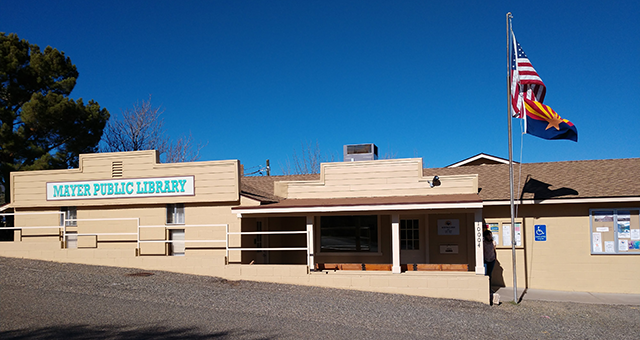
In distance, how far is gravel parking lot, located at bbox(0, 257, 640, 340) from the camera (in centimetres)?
810

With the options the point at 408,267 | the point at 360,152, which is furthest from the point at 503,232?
the point at 360,152

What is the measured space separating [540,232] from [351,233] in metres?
5.46

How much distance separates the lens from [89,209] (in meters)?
16.0

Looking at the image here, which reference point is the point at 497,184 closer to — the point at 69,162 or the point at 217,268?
the point at 217,268

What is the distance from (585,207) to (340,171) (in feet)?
22.6

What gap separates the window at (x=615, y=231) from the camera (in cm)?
1377

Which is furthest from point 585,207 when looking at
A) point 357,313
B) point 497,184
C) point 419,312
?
point 357,313

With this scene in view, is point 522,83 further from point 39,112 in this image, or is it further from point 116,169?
point 39,112

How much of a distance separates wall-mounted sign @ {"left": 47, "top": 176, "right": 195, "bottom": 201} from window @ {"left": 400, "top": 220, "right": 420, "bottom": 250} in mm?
6431

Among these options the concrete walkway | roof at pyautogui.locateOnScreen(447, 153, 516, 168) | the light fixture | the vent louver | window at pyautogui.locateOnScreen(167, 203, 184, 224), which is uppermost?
roof at pyautogui.locateOnScreen(447, 153, 516, 168)

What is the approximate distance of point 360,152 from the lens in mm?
18062

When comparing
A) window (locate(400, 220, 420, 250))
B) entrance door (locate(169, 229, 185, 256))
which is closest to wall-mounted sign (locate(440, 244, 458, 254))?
window (locate(400, 220, 420, 250))

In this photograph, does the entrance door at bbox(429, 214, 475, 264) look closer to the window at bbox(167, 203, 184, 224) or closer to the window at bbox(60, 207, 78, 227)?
the window at bbox(167, 203, 184, 224)

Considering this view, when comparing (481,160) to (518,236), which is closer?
(518,236)
